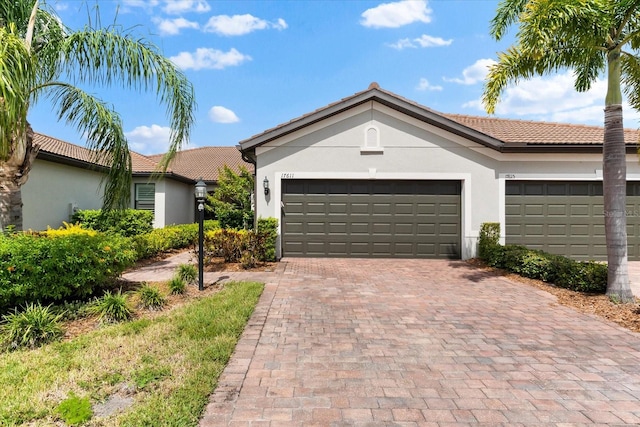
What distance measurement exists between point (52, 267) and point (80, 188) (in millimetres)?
9354

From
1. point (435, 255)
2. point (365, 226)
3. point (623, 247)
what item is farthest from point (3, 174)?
point (623, 247)

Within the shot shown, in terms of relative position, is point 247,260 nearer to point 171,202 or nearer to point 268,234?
point 268,234

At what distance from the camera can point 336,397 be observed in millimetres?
2998

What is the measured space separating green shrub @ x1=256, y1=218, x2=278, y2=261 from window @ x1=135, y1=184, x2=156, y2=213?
26.3ft

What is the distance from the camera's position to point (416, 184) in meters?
10.6

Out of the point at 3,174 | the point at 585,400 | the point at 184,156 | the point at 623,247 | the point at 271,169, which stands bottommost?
the point at 585,400

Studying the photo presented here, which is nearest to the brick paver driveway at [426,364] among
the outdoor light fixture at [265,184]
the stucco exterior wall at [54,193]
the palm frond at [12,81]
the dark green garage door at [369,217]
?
the dark green garage door at [369,217]

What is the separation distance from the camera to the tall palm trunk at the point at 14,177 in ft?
19.2

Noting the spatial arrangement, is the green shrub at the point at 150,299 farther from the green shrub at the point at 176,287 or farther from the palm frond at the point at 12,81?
the palm frond at the point at 12,81

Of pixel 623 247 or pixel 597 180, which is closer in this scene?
pixel 623 247

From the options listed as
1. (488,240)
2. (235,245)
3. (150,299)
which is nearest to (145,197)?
(235,245)

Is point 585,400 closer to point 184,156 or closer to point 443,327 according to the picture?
point 443,327

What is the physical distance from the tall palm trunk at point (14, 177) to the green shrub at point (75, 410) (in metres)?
4.85

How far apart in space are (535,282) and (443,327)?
429cm
